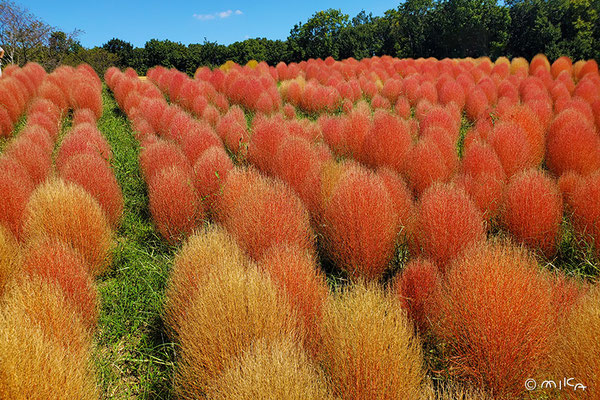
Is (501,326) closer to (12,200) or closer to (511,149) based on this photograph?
(511,149)

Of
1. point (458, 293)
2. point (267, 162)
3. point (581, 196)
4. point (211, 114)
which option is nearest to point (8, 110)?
point (211, 114)

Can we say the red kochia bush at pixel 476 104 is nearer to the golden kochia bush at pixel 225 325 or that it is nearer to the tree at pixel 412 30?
the golden kochia bush at pixel 225 325

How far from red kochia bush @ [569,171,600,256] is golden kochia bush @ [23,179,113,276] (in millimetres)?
3776

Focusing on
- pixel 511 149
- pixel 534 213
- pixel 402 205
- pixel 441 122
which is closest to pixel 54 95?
pixel 441 122

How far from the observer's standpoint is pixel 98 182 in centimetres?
346

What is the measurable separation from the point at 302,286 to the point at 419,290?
0.69 meters

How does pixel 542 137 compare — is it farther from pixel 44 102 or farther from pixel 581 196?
pixel 44 102

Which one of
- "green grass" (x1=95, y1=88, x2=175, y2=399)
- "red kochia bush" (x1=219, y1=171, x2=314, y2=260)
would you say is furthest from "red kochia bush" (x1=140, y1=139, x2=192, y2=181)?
"red kochia bush" (x1=219, y1=171, x2=314, y2=260)

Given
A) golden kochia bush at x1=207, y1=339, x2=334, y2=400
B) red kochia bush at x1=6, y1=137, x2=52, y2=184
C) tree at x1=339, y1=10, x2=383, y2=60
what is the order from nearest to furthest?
1. golden kochia bush at x1=207, y1=339, x2=334, y2=400
2. red kochia bush at x1=6, y1=137, x2=52, y2=184
3. tree at x1=339, y1=10, x2=383, y2=60

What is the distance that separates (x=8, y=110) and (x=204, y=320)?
7.32m

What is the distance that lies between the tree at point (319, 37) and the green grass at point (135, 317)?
27294 mm

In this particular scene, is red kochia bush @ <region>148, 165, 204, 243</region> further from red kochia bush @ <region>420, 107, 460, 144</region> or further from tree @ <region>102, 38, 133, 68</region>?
tree @ <region>102, 38, 133, 68</region>

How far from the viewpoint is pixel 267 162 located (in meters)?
4.40

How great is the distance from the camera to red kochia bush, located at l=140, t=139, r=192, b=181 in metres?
4.00
